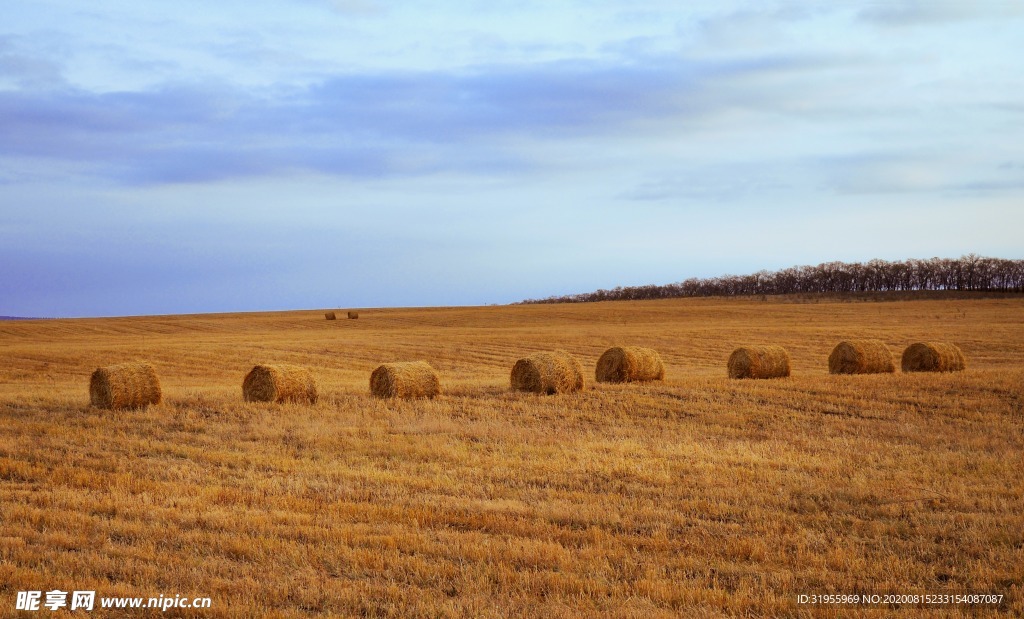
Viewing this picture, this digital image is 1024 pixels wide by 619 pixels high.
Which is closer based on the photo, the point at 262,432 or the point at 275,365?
the point at 262,432

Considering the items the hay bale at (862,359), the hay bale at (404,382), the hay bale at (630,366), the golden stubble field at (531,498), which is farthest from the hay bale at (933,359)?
the hay bale at (404,382)

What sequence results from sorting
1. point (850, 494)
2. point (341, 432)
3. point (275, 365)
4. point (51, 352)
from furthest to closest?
point (51, 352) < point (275, 365) < point (341, 432) < point (850, 494)

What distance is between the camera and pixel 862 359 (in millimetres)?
23000

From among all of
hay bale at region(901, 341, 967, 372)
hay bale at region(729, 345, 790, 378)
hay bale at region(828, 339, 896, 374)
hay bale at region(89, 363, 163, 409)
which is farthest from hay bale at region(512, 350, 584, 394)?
hay bale at region(901, 341, 967, 372)

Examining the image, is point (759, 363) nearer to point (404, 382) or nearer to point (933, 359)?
point (933, 359)

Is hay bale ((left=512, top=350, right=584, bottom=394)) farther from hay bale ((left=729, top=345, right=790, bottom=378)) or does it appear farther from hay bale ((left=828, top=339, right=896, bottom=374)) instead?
hay bale ((left=828, top=339, right=896, bottom=374))

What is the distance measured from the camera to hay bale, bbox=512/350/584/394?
18734 millimetres

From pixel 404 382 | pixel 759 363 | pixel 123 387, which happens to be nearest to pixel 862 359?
pixel 759 363

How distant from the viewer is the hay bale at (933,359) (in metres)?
23.2

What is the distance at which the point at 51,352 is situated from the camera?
31.4 metres

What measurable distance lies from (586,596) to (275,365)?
41.9 ft

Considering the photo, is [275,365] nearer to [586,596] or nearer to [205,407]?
[205,407]

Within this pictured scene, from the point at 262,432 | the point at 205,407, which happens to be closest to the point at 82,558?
the point at 262,432

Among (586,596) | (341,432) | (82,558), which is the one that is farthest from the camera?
(341,432)
